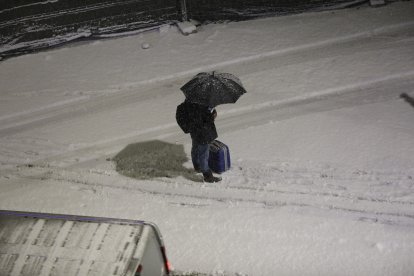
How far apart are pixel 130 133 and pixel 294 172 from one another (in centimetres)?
277

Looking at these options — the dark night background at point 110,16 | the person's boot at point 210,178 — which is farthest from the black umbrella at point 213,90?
the dark night background at point 110,16

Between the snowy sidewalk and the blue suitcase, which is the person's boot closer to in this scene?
the blue suitcase

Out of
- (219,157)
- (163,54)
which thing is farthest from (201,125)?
(163,54)

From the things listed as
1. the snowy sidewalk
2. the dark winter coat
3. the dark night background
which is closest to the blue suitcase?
the dark winter coat

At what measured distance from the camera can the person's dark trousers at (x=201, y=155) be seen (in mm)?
5099

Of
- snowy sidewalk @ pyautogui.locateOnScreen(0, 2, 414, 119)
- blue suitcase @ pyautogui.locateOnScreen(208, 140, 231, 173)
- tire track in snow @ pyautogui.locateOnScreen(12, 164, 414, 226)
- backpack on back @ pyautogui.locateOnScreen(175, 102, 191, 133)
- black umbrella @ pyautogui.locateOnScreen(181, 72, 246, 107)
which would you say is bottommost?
tire track in snow @ pyautogui.locateOnScreen(12, 164, 414, 226)

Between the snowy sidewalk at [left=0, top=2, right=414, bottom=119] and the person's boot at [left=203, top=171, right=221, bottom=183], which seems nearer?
the person's boot at [left=203, top=171, right=221, bottom=183]

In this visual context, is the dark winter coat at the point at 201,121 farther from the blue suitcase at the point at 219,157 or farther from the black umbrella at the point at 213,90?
the blue suitcase at the point at 219,157

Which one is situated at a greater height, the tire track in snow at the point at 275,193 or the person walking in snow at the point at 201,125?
the person walking in snow at the point at 201,125

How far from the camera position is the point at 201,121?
4.79 metres

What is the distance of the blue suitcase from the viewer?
5316 mm

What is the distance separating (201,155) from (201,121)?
0.56 meters

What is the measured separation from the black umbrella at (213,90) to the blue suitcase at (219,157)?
834mm

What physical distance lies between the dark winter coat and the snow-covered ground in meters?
0.89
